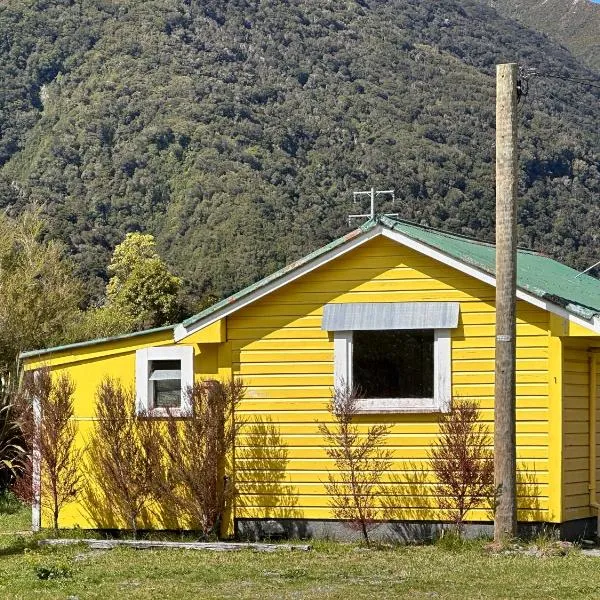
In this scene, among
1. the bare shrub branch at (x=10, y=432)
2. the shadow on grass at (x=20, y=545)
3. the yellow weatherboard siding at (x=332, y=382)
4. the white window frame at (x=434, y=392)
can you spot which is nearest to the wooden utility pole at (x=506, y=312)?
the yellow weatherboard siding at (x=332, y=382)

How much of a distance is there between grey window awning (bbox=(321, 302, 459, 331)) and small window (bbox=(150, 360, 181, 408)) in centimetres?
209

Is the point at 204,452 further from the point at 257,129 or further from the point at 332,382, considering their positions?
the point at 257,129

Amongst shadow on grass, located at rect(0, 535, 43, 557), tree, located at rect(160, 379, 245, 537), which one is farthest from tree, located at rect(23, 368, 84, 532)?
tree, located at rect(160, 379, 245, 537)

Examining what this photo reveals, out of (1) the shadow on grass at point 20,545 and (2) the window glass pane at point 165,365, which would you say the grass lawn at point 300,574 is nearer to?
(1) the shadow on grass at point 20,545

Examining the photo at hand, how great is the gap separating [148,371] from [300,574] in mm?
4931

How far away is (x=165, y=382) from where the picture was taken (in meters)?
17.3

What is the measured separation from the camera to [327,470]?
54.1 feet

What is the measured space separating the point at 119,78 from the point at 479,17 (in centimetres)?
5475

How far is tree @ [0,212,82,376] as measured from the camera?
28688 millimetres

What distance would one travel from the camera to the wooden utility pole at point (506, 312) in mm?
14820

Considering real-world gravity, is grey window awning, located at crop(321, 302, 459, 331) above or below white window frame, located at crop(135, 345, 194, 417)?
above

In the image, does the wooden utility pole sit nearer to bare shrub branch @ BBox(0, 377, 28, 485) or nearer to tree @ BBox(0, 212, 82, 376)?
bare shrub branch @ BBox(0, 377, 28, 485)

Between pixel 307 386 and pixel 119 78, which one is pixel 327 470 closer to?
pixel 307 386

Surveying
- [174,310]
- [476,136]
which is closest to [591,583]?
[174,310]
